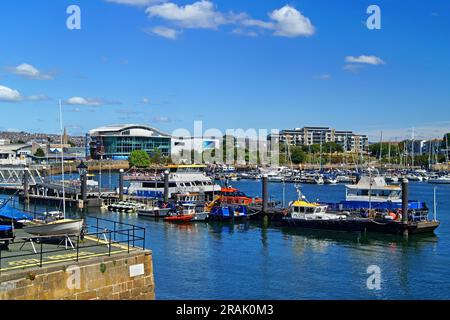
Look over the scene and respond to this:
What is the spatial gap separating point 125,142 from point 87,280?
168 meters

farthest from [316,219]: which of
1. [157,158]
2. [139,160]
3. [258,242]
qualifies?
[157,158]

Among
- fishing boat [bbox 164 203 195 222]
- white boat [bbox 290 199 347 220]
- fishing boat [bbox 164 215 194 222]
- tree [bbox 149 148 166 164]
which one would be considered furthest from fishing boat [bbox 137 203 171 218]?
tree [bbox 149 148 166 164]

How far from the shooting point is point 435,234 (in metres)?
46.6

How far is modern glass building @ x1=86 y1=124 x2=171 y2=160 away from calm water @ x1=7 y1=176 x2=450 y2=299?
132 m

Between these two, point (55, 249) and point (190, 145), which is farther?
point (190, 145)

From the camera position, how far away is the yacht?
70.1 meters

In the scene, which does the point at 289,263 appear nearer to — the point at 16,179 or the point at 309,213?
the point at 309,213

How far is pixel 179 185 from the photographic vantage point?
70062 millimetres

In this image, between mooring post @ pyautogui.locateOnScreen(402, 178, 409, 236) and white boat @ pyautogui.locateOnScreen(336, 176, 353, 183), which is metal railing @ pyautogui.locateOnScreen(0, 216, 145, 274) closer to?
mooring post @ pyautogui.locateOnScreen(402, 178, 409, 236)

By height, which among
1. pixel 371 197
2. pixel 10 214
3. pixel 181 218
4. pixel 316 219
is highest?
pixel 10 214

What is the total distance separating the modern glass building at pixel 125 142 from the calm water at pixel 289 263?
131852mm

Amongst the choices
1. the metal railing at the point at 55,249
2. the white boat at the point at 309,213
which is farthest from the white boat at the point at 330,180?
the metal railing at the point at 55,249

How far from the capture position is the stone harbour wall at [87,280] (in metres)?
13.8

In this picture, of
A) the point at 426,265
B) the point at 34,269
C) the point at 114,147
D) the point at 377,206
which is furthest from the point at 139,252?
the point at 114,147
